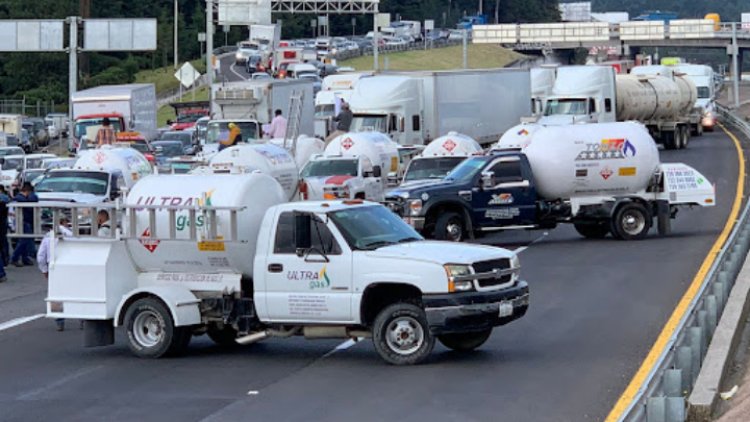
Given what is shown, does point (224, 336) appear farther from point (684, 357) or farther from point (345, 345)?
point (684, 357)

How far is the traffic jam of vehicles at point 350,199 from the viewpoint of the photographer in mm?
16703

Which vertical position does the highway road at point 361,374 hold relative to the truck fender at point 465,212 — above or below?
below

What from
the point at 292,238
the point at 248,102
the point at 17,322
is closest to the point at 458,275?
the point at 292,238

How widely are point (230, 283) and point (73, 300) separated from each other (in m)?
2.06

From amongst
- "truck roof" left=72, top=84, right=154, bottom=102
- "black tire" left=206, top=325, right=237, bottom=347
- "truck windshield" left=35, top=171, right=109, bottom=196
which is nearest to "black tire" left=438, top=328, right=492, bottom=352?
"black tire" left=206, top=325, right=237, bottom=347

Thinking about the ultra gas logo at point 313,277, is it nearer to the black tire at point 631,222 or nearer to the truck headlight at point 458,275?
the truck headlight at point 458,275

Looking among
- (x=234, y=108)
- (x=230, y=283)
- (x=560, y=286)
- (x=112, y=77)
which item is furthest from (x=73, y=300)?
(x=112, y=77)

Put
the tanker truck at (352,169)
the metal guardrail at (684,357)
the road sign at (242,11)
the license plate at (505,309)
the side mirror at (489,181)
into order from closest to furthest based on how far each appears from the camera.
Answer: the metal guardrail at (684,357) → the license plate at (505,309) → the side mirror at (489,181) → the tanker truck at (352,169) → the road sign at (242,11)

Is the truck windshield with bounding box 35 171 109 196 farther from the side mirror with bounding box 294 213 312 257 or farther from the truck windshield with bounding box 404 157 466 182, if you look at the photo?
the side mirror with bounding box 294 213 312 257

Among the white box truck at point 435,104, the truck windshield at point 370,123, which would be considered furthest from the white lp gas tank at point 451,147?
the truck windshield at point 370,123

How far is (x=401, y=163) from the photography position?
41188 millimetres

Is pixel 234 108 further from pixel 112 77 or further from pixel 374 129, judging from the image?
pixel 112 77

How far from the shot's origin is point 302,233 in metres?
17.0

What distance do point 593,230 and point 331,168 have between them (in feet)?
22.2
